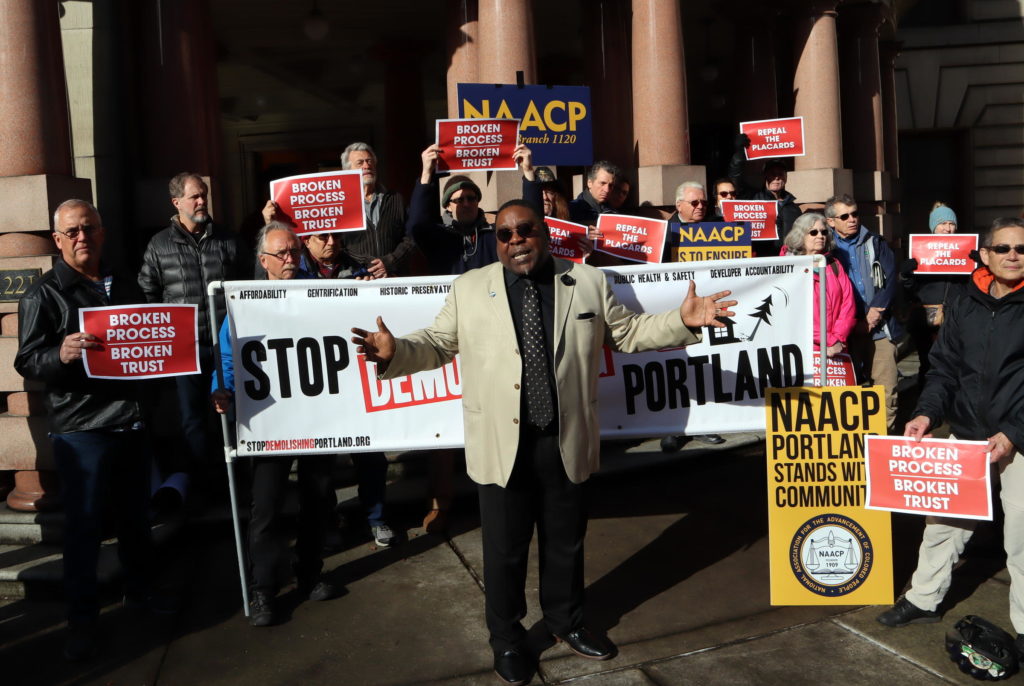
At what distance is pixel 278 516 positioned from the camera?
5.09 meters

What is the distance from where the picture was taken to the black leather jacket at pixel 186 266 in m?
6.32

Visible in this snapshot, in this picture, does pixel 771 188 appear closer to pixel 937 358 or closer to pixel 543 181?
pixel 543 181

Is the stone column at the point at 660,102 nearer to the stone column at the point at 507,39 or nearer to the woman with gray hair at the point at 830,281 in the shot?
the stone column at the point at 507,39

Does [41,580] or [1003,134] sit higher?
[1003,134]

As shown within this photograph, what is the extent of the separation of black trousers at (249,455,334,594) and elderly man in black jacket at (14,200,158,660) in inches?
28.6

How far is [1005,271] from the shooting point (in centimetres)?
446

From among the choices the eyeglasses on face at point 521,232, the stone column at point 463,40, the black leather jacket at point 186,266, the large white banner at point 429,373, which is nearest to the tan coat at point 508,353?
the eyeglasses on face at point 521,232

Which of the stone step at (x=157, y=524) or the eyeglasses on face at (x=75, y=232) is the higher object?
the eyeglasses on face at (x=75, y=232)

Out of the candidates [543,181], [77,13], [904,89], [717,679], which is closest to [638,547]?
[717,679]

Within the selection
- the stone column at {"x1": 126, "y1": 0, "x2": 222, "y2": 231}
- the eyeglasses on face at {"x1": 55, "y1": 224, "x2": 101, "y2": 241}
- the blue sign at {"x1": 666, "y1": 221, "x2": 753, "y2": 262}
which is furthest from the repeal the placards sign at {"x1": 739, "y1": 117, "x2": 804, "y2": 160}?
the eyeglasses on face at {"x1": 55, "y1": 224, "x2": 101, "y2": 241}

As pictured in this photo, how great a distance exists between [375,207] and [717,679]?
3.70 m

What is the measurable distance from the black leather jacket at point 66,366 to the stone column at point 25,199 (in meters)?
1.82

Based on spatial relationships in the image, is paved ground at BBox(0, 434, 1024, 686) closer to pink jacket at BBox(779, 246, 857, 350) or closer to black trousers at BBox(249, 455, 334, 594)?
black trousers at BBox(249, 455, 334, 594)

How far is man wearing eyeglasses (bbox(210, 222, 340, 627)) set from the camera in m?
5.06
